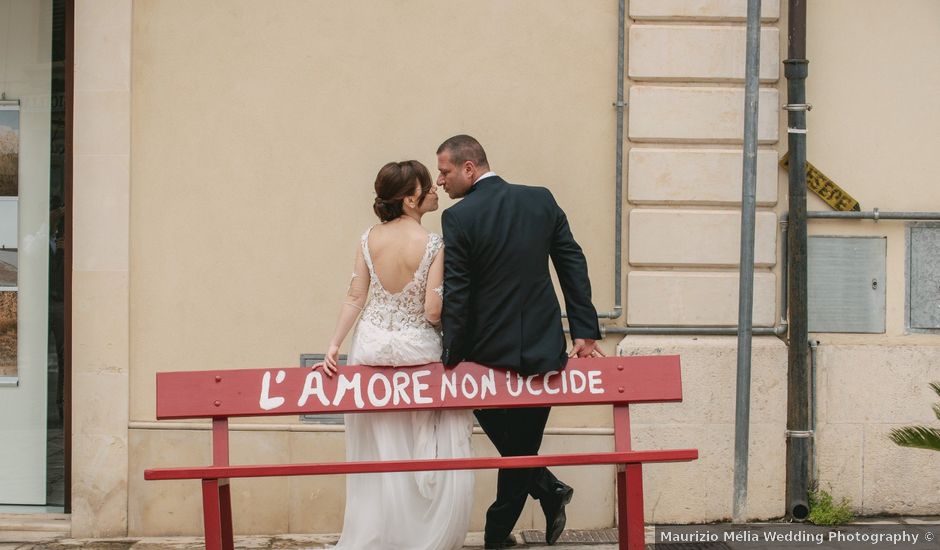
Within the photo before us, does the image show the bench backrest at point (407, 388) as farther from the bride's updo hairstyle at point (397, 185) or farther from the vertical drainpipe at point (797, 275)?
the vertical drainpipe at point (797, 275)

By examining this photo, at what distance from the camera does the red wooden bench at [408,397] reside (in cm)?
481

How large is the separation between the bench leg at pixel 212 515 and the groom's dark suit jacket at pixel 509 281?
113 cm

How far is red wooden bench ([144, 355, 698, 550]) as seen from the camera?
4812mm

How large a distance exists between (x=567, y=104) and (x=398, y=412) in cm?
234

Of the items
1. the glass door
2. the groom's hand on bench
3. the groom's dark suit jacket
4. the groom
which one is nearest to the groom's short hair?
the groom

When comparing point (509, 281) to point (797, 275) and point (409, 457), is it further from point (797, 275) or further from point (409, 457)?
point (797, 275)

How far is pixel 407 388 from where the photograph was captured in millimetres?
→ 5000

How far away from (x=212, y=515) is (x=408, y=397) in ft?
3.12

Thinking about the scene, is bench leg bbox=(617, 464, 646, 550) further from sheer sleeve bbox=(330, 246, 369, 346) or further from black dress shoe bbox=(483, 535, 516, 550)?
sheer sleeve bbox=(330, 246, 369, 346)

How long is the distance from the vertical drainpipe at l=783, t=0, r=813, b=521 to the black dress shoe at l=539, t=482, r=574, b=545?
1632 mm

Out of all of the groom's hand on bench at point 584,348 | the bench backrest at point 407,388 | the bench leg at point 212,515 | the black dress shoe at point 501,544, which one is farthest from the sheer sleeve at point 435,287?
the black dress shoe at point 501,544

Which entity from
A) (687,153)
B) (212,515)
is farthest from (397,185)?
(687,153)

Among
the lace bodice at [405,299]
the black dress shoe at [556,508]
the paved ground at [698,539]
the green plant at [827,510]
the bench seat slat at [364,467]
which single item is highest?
the lace bodice at [405,299]

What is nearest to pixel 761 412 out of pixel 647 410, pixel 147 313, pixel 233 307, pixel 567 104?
pixel 647 410
